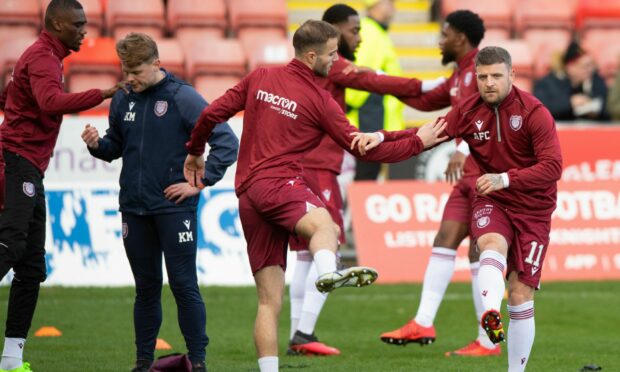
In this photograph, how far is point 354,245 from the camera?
15.3 m

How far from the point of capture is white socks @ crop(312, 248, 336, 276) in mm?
7406

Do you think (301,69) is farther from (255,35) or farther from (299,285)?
(255,35)

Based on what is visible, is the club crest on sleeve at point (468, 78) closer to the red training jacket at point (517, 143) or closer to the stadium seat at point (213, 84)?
the red training jacket at point (517, 143)

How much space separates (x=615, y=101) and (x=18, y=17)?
8.14m

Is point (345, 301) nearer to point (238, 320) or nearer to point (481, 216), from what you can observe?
point (238, 320)

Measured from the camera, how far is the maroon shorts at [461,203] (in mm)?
10109

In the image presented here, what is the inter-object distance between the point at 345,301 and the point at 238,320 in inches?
66.6

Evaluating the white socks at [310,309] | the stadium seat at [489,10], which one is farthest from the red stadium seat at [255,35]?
the white socks at [310,309]

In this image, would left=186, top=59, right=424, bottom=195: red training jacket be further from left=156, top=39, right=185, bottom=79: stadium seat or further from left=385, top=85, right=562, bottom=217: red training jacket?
left=156, top=39, right=185, bottom=79: stadium seat

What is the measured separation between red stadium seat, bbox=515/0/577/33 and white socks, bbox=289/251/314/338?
1040 cm

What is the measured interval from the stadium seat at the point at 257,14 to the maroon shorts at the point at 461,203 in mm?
9062

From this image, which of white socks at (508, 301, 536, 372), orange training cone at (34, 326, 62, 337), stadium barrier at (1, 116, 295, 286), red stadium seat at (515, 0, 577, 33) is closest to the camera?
white socks at (508, 301, 536, 372)

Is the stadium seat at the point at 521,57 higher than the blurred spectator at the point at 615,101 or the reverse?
higher

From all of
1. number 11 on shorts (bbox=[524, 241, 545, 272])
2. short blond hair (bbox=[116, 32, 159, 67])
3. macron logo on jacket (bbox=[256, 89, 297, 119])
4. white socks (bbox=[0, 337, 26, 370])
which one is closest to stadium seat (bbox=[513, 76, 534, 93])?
number 11 on shorts (bbox=[524, 241, 545, 272])
